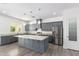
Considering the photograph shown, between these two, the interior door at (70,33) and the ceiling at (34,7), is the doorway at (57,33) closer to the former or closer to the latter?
the interior door at (70,33)

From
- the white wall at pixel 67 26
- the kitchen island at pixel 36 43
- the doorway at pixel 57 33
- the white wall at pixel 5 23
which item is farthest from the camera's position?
the doorway at pixel 57 33

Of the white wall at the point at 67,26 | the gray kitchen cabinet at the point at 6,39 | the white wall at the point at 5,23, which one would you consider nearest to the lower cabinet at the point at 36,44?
the white wall at the point at 67,26

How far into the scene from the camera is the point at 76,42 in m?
4.00

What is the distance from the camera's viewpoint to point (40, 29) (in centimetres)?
652

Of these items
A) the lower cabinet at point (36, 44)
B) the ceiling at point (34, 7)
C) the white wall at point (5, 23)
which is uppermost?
the ceiling at point (34, 7)

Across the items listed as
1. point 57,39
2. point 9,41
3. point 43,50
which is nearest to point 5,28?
point 9,41

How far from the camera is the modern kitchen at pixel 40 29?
12.2 feet

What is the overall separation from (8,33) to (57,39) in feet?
11.4

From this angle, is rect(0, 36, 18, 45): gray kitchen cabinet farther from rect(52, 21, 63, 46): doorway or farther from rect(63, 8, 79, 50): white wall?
rect(63, 8, 79, 50): white wall

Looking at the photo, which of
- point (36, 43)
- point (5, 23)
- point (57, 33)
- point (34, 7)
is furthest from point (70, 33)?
point (5, 23)

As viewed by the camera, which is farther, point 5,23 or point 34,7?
point 5,23

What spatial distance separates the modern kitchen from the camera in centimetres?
372

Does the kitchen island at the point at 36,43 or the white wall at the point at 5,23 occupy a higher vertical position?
the white wall at the point at 5,23

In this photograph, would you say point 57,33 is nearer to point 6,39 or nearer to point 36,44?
point 36,44
